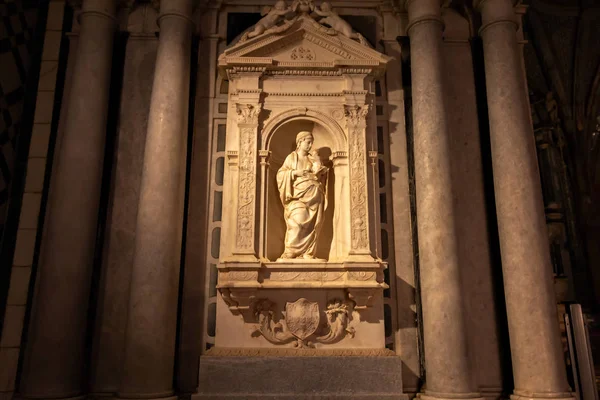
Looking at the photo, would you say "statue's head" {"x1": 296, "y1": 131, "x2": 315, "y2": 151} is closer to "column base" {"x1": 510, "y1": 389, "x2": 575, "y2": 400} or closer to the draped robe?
the draped robe

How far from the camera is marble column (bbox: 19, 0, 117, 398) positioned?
5.42m

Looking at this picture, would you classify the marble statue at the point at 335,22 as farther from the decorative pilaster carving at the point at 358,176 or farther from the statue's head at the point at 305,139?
the statue's head at the point at 305,139

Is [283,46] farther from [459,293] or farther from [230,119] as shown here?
[459,293]

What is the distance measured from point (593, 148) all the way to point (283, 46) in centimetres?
893

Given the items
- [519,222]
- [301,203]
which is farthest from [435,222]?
[301,203]

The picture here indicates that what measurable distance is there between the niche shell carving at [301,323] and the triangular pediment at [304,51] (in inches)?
113

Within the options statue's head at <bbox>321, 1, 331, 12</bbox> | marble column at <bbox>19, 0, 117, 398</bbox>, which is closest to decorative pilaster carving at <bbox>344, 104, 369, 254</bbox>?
statue's head at <bbox>321, 1, 331, 12</bbox>

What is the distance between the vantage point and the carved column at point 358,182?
19.3ft

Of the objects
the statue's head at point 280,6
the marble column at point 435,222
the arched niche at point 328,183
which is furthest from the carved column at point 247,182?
the marble column at point 435,222

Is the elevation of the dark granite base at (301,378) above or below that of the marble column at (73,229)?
below

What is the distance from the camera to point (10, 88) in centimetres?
660

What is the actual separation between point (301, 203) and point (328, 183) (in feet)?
1.83

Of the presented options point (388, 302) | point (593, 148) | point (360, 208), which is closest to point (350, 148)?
point (360, 208)

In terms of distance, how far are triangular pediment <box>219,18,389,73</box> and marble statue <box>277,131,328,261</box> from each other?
3.19ft
